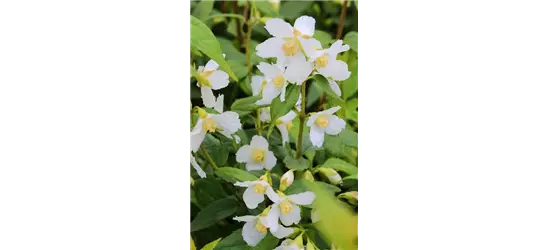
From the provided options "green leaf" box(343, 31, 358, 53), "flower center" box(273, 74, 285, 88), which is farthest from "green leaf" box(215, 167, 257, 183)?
"green leaf" box(343, 31, 358, 53)

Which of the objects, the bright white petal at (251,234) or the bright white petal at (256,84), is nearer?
the bright white petal at (251,234)

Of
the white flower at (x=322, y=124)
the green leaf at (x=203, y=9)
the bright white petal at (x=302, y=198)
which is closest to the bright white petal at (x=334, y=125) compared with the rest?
the white flower at (x=322, y=124)

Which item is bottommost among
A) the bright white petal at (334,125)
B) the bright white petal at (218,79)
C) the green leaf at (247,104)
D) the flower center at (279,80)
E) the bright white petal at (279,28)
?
the bright white petal at (334,125)

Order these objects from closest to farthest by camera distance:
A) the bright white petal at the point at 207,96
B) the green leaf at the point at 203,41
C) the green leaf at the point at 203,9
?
the green leaf at the point at 203,41
the bright white petal at the point at 207,96
the green leaf at the point at 203,9

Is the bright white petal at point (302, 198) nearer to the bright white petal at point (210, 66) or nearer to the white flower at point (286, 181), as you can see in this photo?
the white flower at point (286, 181)

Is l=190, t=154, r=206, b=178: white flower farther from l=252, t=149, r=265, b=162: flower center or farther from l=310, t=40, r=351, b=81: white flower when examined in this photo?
l=310, t=40, r=351, b=81: white flower

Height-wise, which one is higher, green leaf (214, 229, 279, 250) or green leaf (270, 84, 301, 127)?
green leaf (270, 84, 301, 127)

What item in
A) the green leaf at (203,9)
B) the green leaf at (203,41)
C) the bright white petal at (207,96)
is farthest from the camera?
the green leaf at (203,9)
